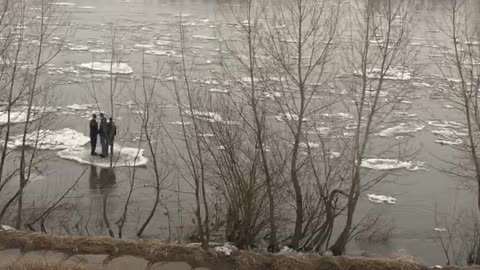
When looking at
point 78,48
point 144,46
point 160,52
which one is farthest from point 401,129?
point 78,48

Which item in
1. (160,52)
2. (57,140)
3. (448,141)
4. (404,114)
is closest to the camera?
(57,140)

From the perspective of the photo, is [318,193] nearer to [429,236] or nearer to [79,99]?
[429,236]

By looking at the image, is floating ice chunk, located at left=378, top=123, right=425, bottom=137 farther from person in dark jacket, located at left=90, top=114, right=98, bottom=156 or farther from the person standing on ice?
person in dark jacket, located at left=90, top=114, right=98, bottom=156

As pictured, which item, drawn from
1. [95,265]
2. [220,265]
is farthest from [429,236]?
[95,265]

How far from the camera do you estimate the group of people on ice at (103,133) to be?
13.9 m

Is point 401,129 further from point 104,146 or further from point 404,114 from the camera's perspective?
point 104,146

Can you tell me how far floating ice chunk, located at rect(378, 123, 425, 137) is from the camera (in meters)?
16.8

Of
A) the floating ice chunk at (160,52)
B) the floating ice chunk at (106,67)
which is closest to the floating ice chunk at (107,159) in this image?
the floating ice chunk at (106,67)

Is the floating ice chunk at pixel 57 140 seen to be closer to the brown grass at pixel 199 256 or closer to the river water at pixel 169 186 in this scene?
the river water at pixel 169 186

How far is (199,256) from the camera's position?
25.0ft

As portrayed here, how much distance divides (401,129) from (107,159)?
8.46 meters

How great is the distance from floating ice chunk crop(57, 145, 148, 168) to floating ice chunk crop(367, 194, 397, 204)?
5449 millimetres

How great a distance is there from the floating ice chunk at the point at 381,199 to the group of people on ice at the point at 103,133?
20.1ft

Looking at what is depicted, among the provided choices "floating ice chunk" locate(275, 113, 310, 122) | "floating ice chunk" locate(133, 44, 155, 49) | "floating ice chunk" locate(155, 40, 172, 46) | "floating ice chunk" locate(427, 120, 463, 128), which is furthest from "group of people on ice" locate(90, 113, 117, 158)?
"floating ice chunk" locate(155, 40, 172, 46)
